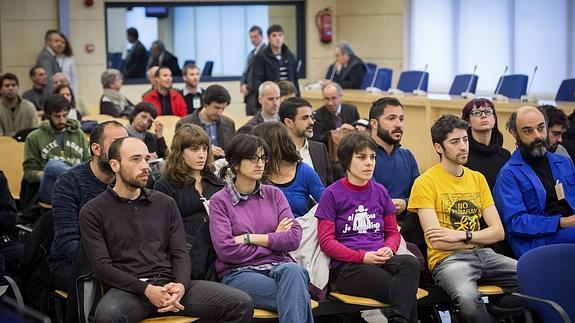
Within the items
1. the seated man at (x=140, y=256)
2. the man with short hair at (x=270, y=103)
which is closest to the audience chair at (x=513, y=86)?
the man with short hair at (x=270, y=103)

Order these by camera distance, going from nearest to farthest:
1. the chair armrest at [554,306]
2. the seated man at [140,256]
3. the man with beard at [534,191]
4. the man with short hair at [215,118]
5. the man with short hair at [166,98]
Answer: the chair armrest at [554,306], the seated man at [140,256], the man with beard at [534,191], the man with short hair at [215,118], the man with short hair at [166,98]

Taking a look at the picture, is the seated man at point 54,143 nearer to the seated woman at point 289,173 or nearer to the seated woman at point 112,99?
the seated woman at point 289,173

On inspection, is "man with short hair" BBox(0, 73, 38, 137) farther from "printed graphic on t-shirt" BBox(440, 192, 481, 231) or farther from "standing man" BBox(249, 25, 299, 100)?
"printed graphic on t-shirt" BBox(440, 192, 481, 231)

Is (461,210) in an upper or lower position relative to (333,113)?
lower

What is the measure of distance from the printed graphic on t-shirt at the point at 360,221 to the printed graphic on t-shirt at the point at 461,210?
0.41 m

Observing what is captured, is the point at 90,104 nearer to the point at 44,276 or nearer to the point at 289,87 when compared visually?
the point at 289,87

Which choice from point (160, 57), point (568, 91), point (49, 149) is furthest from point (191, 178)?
point (160, 57)

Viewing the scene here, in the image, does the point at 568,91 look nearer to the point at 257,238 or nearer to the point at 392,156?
the point at 392,156

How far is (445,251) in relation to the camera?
15.7ft

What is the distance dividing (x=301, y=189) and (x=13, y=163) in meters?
2.89

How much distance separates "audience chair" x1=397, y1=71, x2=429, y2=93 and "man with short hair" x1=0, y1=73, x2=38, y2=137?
15.9ft

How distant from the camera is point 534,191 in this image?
4.94 metres

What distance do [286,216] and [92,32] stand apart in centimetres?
934

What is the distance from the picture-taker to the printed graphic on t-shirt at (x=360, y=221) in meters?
4.62
